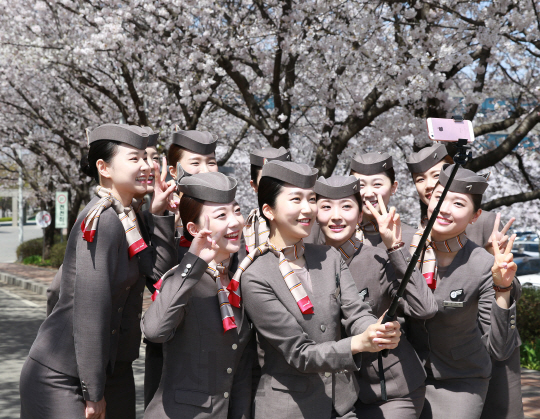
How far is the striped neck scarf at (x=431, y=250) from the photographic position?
10.1 feet

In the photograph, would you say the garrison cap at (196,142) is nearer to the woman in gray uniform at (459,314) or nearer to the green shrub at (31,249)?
the woman in gray uniform at (459,314)

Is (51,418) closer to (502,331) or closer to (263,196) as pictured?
(263,196)

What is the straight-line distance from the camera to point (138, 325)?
3.02 metres

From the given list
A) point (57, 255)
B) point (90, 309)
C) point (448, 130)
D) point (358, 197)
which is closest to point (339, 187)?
point (358, 197)

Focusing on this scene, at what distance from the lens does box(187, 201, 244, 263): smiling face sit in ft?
8.61

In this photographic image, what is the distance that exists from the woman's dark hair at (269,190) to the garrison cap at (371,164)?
2.92 feet

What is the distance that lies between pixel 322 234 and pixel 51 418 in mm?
1632

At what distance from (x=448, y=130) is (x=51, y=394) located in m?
1.94

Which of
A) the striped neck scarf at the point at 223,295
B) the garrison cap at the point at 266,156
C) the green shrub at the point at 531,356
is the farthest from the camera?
the green shrub at the point at 531,356

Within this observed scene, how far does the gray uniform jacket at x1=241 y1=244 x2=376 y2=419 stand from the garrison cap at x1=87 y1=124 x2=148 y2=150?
30.4 inches

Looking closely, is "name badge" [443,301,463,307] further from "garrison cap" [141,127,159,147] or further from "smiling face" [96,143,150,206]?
"garrison cap" [141,127,159,147]

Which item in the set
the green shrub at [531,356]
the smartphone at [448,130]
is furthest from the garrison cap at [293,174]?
the green shrub at [531,356]

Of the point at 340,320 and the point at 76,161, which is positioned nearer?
the point at 340,320

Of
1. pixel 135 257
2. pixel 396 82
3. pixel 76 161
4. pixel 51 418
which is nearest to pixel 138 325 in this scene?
pixel 135 257
